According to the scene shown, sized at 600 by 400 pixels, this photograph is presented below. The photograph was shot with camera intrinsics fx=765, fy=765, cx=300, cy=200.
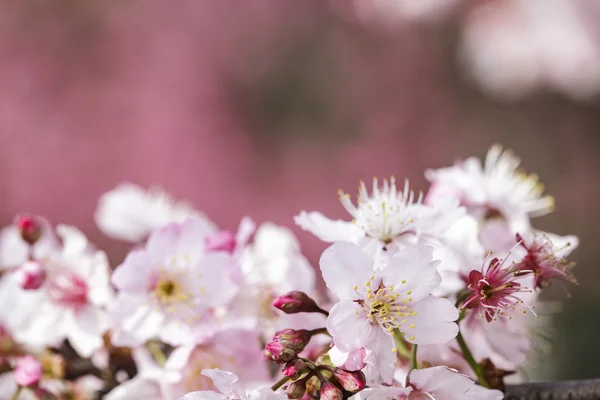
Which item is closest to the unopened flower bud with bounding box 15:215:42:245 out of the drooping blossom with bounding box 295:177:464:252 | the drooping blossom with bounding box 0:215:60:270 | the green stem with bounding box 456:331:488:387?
the drooping blossom with bounding box 0:215:60:270

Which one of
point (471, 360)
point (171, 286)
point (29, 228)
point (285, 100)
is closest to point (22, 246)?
point (29, 228)

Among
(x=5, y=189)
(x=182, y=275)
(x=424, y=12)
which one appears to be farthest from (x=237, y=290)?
(x=424, y=12)

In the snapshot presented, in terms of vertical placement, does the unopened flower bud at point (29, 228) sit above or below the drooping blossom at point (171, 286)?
above

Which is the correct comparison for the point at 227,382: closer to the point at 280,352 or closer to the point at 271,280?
the point at 280,352

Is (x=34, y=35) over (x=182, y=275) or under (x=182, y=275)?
over

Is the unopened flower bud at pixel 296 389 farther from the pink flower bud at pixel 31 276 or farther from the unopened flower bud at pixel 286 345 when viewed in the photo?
the pink flower bud at pixel 31 276

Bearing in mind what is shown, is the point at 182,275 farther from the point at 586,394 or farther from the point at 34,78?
the point at 34,78

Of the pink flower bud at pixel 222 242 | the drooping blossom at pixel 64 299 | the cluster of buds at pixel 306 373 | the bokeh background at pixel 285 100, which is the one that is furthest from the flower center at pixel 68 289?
the bokeh background at pixel 285 100
